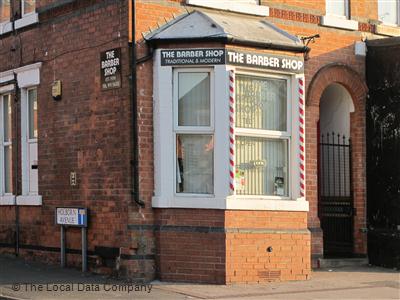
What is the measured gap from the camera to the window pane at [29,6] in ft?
47.9

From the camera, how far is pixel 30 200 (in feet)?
47.0

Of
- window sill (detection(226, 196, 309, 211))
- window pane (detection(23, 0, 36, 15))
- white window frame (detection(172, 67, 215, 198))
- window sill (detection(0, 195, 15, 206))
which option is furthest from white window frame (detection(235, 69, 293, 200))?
window sill (detection(0, 195, 15, 206))

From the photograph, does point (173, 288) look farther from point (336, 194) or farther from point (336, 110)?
point (336, 110)

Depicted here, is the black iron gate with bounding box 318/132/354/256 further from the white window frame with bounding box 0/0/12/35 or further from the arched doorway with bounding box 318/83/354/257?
the white window frame with bounding box 0/0/12/35

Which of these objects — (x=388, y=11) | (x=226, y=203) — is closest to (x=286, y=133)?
(x=226, y=203)

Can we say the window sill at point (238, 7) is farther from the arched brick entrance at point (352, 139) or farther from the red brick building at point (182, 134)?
the arched brick entrance at point (352, 139)

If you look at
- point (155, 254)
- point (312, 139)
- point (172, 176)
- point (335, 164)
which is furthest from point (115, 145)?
point (335, 164)

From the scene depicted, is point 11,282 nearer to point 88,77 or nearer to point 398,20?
point 88,77

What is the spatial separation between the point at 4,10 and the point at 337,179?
7521 millimetres

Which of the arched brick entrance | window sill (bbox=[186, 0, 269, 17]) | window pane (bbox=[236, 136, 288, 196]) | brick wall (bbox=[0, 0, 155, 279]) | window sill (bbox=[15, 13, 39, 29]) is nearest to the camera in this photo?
brick wall (bbox=[0, 0, 155, 279])

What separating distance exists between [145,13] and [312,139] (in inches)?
158

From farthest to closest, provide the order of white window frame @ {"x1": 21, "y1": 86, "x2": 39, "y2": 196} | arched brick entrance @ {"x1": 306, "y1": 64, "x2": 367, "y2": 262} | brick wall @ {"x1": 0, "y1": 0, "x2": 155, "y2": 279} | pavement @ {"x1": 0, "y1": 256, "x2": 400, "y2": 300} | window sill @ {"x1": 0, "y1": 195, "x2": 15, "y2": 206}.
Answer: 1. window sill @ {"x1": 0, "y1": 195, "x2": 15, "y2": 206}
2. white window frame @ {"x1": 21, "y1": 86, "x2": 39, "y2": 196}
3. arched brick entrance @ {"x1": 306, "y1": 64, "x2": 367, "y2": 262}
4. brick wall @ {"x1": 0, "y1": 0, "x2": 155, "y2": 279}
5. pavement @ {"x1": 0, "y1": 256, "x2": 400, "y2": 300}

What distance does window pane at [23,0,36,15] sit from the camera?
14591 millimetres

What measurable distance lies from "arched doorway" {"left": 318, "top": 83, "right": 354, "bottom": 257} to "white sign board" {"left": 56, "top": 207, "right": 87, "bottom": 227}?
4.68m
